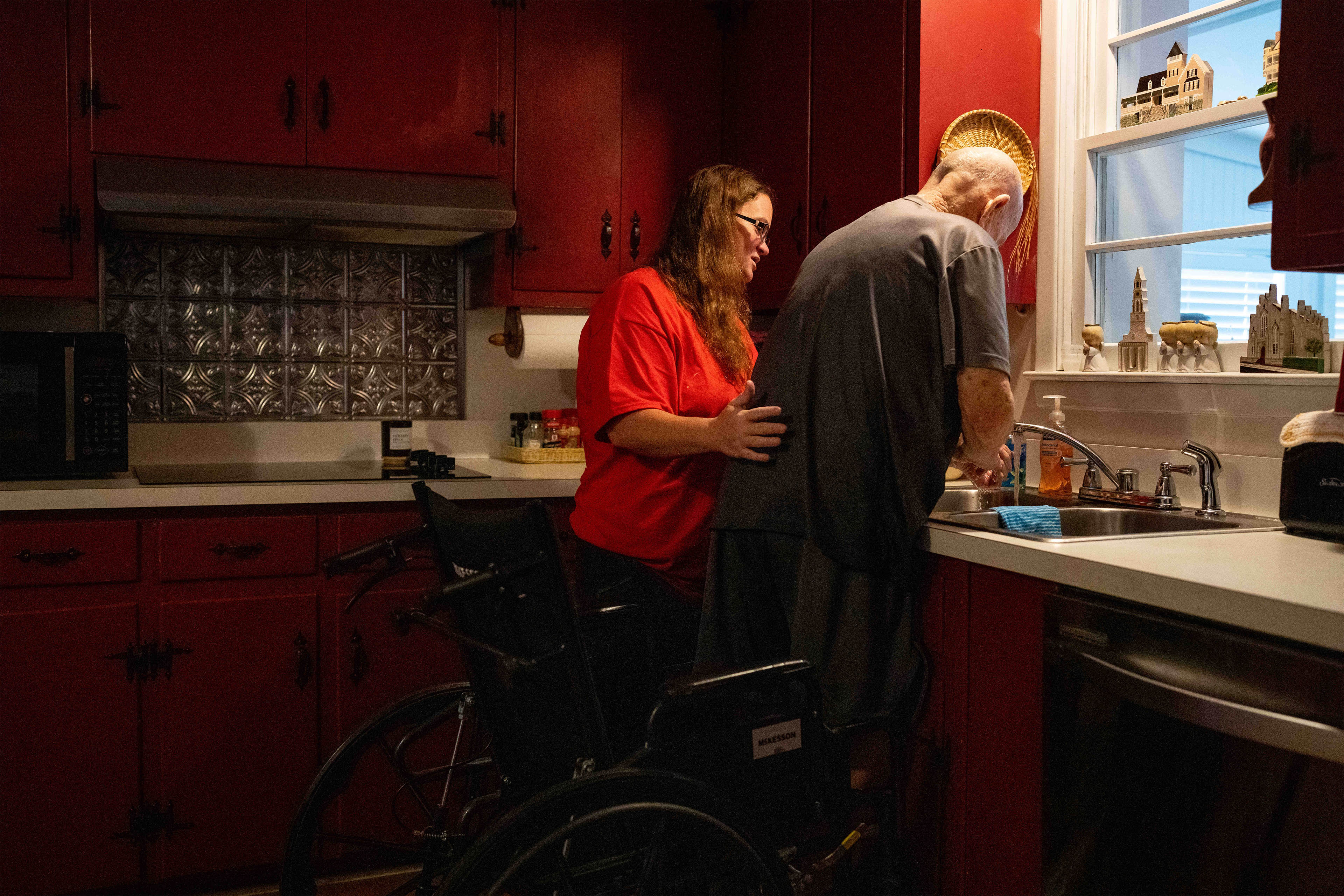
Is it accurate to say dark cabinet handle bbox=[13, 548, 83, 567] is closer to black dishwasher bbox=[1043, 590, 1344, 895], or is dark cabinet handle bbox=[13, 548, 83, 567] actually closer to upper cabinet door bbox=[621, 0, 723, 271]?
upper cabinet door bbox=[621, 0, 723, 271]

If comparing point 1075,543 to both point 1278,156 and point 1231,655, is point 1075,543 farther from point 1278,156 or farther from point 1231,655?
point 1278,156

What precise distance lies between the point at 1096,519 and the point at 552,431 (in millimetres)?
1663

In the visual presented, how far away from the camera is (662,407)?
1.95m

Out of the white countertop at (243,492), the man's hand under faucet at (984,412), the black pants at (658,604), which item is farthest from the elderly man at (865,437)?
the white countertop at (243,492)

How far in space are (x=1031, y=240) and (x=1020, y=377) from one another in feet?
1.05

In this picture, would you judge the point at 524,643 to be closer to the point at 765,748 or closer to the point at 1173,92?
the point at 765,748

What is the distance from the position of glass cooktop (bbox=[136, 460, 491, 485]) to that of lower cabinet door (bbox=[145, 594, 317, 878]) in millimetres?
298

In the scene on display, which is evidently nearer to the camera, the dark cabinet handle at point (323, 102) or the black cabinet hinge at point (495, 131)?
the dark cabinet handle at point (323, 102)

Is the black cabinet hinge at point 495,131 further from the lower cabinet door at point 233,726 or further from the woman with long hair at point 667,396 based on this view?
the lower cabinet door at point 233,726

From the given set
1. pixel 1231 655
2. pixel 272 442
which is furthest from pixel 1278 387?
pixel 272 442

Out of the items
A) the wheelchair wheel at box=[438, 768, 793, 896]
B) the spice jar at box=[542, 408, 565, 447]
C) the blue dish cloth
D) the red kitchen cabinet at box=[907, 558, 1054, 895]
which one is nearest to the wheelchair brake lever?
the wheelchair wheel at box=[438, 768, 793, 896]

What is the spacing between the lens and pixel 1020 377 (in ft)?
8.73

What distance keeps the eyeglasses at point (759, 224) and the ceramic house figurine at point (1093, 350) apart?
83cm

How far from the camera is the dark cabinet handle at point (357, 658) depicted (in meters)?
2.63
